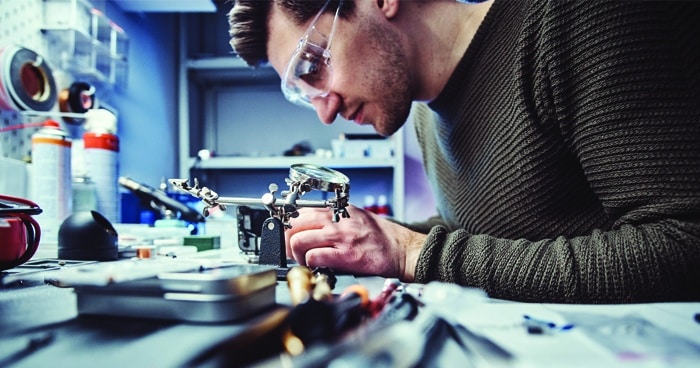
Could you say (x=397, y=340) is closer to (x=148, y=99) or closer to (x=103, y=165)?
Result: (x=103, y=165)

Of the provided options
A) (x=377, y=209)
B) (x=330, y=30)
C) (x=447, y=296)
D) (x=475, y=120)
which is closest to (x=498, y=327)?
(x=447, y=296)

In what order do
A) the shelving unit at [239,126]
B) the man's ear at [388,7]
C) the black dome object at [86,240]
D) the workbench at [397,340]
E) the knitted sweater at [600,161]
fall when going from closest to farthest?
the workbench at [397,340] → the knitted sweater at [600,161] → the black dome object at [86,240] → the man's ear at [388,7] → the shelving unit at [239,126]

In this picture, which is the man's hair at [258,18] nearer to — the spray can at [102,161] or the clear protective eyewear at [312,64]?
the clear protective eyewear at [312,64]

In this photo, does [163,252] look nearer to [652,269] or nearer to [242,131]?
[652,269]

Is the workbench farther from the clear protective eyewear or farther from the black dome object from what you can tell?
the clear protective eyewear

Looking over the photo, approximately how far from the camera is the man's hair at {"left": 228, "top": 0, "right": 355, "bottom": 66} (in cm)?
106

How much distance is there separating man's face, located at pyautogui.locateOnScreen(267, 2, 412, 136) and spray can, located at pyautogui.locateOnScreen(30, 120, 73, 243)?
0.56 meters

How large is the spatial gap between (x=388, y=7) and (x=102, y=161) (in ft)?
2.84

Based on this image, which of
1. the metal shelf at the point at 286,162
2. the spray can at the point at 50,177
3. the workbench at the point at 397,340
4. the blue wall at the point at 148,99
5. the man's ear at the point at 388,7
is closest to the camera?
the workbench at the point at 397,340

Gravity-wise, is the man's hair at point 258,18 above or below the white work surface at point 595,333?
above

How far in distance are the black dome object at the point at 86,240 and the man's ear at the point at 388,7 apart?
0.81m

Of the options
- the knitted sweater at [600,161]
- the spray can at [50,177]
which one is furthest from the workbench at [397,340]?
the spray can at [50,177]

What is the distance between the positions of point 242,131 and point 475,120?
180 cm

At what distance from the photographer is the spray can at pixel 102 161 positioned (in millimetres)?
1168
